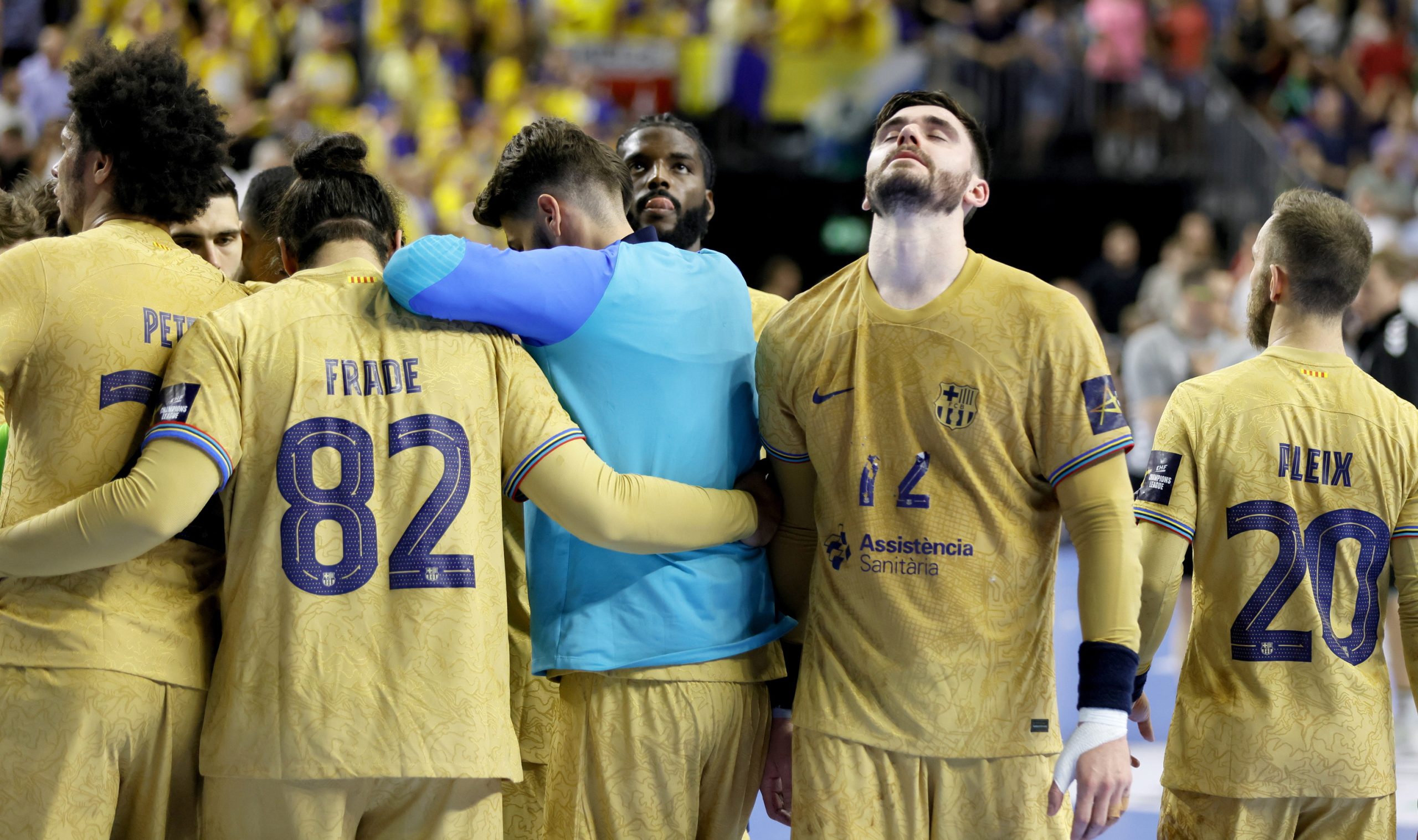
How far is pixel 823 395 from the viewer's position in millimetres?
3008

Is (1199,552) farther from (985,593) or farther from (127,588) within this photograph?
(127,588)

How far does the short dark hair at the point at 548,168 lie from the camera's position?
3.23 m

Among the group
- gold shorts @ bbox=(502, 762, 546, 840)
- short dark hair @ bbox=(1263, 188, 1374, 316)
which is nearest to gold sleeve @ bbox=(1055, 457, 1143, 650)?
short dark hair @ bbox=(1263, 188, 1374, 316)

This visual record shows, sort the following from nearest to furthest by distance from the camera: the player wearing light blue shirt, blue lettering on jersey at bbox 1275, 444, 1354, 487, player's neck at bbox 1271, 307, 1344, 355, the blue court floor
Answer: the player wearing light blue shirt → blue lettering on jersey at bbox 1275, 444, 1354, 487 → player's neck at bbox 1271, 307, 1344, 355 → the blue court floor

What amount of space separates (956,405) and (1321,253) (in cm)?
115

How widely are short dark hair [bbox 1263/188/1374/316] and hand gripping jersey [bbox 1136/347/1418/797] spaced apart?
6.2 inches

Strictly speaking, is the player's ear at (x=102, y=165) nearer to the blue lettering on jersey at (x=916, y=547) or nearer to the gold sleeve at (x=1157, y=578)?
the blue lettering on jersey at (x=916, y=547)

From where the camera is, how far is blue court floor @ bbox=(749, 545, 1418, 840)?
18.0ft

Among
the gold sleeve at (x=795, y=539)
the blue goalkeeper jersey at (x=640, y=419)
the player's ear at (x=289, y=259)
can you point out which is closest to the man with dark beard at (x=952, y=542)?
the gold sleeve at (x=795, y=539)

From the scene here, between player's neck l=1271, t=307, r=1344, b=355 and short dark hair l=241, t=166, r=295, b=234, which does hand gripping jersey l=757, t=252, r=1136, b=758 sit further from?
short dark hair l=241, t=166, r=295, b=234

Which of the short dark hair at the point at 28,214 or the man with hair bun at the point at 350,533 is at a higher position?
the short dark hair at the point at 28,214

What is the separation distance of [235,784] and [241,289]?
1.14m

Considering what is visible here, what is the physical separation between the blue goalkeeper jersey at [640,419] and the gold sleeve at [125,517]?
0.64 m

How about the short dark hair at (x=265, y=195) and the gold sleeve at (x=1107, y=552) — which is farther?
the short dark hair at (x=265, y=195)
